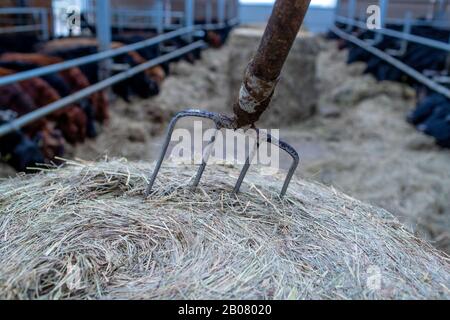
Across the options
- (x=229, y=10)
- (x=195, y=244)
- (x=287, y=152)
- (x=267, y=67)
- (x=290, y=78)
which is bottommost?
(x=290, y=78)

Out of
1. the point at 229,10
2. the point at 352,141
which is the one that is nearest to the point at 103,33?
the point at 352,141

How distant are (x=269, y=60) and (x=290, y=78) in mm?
5957

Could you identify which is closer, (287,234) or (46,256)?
A: (46,256)

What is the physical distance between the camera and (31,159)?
3721 millimetres

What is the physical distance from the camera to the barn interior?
3.69 meters

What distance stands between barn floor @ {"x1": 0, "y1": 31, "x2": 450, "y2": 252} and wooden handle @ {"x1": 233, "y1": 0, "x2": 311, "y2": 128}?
113cm

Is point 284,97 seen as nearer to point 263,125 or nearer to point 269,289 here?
point 263,125

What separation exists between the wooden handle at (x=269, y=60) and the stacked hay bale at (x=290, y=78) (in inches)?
216

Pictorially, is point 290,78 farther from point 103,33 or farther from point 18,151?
point 18,151

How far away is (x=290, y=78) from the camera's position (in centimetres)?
714

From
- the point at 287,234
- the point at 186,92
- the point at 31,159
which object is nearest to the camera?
the point at 287,234

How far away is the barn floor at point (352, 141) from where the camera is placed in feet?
13.2
